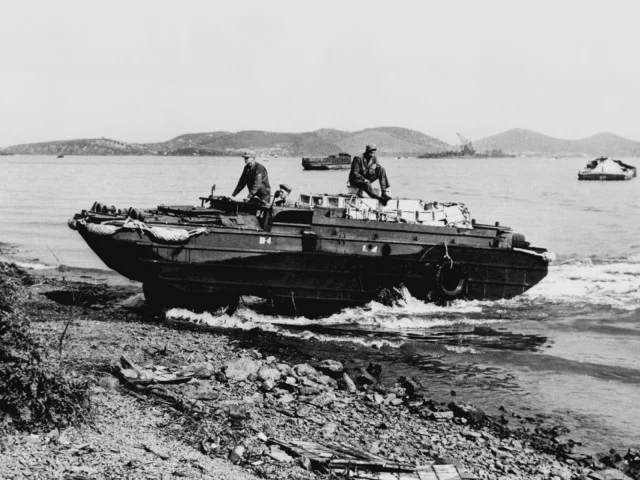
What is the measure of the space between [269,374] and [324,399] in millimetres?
866

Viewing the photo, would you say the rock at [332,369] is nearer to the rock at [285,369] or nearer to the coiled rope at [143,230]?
the rock at [285,369]

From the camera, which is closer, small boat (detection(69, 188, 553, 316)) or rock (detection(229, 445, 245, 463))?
rock (detection(229, 445, 245, 463))

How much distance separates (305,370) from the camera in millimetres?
9672

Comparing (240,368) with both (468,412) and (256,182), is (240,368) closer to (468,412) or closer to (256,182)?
(468,412)

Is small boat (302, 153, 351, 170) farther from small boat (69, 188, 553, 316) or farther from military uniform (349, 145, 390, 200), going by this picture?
small boat (69, 188, 553, 316)

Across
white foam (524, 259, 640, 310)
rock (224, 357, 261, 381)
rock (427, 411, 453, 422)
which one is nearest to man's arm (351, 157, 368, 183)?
white foam (524, 259, 640, 310)

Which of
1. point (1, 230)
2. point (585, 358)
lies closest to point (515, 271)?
point (585, 358)

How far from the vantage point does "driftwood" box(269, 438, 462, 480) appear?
644 cm

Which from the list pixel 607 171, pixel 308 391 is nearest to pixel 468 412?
pixel 308 391

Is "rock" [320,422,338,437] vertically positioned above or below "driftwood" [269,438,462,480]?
below

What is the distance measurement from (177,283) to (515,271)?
7388 mm

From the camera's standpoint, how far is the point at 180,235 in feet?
41.4

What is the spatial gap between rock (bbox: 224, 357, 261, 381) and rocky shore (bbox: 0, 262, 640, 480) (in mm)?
26

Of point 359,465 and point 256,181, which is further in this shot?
point 256,181
